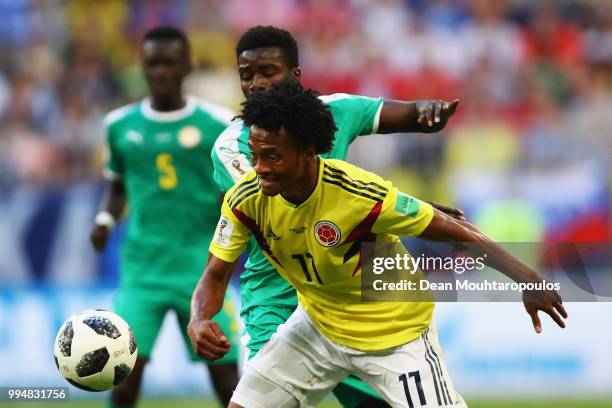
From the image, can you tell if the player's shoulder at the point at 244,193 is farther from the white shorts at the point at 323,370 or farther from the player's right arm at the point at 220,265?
the white shorts at the point at 323,370

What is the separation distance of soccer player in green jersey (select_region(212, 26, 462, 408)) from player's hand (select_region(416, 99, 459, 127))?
0.14 ft

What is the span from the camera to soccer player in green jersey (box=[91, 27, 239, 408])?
8.59m

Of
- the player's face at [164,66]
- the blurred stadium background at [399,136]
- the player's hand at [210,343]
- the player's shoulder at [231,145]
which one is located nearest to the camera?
the player's hand at [210,343]

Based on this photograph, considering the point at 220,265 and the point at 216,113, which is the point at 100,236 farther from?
the point at 220,265

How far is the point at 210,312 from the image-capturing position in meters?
5.53

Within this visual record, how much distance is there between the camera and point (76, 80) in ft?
50.3

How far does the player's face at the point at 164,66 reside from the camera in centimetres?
884

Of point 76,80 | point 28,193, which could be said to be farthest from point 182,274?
point 76,80

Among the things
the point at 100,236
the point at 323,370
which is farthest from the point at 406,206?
the point at 100,236

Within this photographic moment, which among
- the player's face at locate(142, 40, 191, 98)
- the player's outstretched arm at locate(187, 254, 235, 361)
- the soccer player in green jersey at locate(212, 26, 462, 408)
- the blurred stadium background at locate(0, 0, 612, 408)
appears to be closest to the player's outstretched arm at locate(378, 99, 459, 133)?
the soccer player in green jersey at locate(212, 26, 462, 408)

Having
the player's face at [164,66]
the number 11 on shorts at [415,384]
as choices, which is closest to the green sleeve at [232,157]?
the number 11 on shorts at [415,384]

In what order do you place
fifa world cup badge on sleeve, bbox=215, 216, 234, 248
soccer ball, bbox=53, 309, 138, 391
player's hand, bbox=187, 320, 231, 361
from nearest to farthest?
1. player's hand, bbox=187, 320, 231, 361
2. fifa world cup badge on sleeve, bbox=215, 216, 234, 248
3. soccer ball, bbox=53, 309, 138, 391

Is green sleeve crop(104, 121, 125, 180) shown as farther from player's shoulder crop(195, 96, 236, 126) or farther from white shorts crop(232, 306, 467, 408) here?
white shorts crop(232, 306, 467, 408)

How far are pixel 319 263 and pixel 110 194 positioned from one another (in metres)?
3.95
